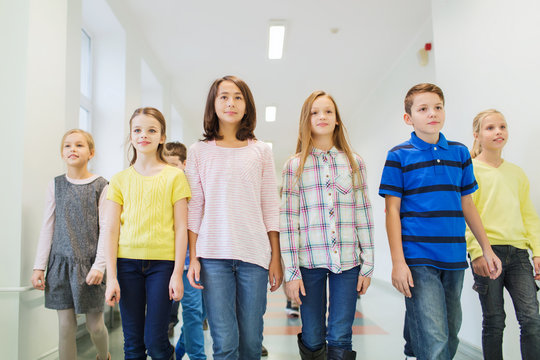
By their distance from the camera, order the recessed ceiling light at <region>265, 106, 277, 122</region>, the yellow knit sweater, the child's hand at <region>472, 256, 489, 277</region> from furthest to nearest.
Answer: the recessed ceiling light at <region>265, 106, 277, 122</region> → the yellow knit sweater → the child's hand at <region>472, 256, 489, 277</region>

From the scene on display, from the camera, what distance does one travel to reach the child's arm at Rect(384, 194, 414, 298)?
59.2 inches

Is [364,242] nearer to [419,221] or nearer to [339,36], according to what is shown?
[419,221]

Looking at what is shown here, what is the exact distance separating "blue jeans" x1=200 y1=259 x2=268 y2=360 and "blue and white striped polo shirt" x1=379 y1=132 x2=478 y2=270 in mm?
605

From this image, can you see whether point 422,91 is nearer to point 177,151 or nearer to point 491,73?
point 491,73

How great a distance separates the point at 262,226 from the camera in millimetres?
1586

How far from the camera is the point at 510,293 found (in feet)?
6.16

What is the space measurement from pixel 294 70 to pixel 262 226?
4.64m

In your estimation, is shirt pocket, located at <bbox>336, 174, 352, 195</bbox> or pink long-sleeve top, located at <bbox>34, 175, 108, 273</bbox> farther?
pink long-sleeve top, located at <bbox>34, 175, 108, 273</bbox>

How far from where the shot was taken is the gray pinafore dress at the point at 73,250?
6.47 feet

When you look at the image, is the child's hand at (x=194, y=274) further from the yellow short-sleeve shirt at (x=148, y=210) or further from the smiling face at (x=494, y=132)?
the smiling face at (x=494, y=132)

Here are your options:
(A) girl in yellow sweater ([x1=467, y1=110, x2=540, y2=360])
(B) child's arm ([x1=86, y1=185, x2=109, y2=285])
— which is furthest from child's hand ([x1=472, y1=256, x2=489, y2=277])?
(B) child's arm ([x1=86, y1=185, x2=109, y2=285])

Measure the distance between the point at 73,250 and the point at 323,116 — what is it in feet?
4.58

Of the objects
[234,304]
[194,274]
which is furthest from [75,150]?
[234,304]

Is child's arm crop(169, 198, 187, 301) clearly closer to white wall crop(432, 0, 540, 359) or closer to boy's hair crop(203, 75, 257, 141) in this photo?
boy's hair crop(203, 75, 257, 141)
